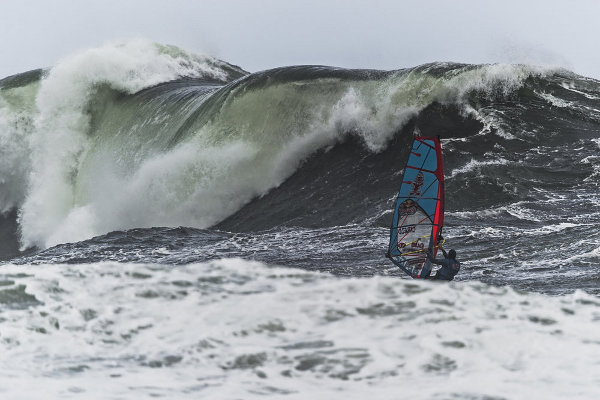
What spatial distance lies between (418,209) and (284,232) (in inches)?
170

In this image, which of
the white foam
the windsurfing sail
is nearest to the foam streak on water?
the windsurfing sail

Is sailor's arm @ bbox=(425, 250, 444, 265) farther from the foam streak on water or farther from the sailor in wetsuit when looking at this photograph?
the foam streak on water

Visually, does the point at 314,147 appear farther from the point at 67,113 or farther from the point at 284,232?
the point at 67,113

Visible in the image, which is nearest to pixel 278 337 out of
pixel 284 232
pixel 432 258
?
pixel 432 258

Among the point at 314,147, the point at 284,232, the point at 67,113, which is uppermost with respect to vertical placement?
the point at 67,113

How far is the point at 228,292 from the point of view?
6.34 m

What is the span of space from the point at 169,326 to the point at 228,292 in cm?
69

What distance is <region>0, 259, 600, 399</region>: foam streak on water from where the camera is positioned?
5.00 metres

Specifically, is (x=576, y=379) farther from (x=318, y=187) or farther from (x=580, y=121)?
(x=580, y=121)

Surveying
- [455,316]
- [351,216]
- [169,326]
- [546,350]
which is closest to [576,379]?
[546,350]

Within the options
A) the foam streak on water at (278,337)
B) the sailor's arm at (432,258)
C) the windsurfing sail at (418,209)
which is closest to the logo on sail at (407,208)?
the windsurfing sail at (418,209)

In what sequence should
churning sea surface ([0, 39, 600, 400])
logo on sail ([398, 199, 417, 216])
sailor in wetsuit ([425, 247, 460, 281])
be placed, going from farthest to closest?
logo on sail ([398, 199, 417, 216]), sailor in wetsuit ([425, 247, 460, 281]), churning sea surface ([0, 39, 600, 400])

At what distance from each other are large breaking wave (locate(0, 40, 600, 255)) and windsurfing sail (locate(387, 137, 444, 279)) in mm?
3806

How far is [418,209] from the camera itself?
9789 millimetres
